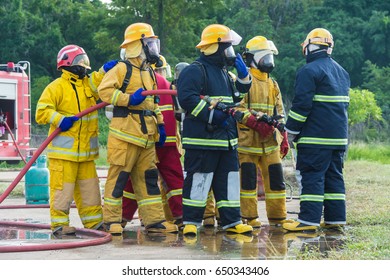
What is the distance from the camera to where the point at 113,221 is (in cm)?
858

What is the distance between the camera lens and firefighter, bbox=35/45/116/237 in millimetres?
8422

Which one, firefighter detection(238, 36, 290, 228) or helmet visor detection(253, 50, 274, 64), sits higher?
helmet visor detection(253, 50, 274, 64)

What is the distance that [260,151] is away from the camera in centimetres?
905

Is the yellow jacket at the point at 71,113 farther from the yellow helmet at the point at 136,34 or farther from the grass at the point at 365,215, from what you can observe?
the grass at the point at 365,215

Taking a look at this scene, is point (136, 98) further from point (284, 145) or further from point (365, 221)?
point (365, 221)

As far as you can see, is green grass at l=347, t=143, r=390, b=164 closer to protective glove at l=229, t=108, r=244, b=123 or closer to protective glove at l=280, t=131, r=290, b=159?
protective glove at l=280, t=131, r=290, b=159

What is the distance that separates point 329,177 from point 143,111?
200cm

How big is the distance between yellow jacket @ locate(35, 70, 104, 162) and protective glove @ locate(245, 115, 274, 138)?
5.12 ft

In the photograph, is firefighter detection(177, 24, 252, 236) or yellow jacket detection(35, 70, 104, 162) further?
yellow jacket detection(35, 70, 104, 162)

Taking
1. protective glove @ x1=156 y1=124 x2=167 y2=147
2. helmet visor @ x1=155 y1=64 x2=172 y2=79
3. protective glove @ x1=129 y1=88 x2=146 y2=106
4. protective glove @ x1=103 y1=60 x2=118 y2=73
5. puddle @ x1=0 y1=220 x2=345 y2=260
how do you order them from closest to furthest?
puddle @ x1=0 y1=220 x2=345 y2=260 < protective glove @ x1=129 y1=88 x2=146 y2=106 < protective glove @ x1=103 y1=60 x2=118 y2=73 < protective glove @ x1=156 y1=124 x2=167 y2=147 < helmet visor @ x1=155 y1=64 x2=172 y2=79

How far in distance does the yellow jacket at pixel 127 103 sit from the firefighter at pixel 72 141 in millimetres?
221

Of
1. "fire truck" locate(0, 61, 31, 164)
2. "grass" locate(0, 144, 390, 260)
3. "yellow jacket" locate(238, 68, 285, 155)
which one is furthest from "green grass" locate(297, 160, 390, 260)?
"fire truck" locate(0, 61, 31, 164)

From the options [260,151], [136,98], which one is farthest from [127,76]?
[260,151]
